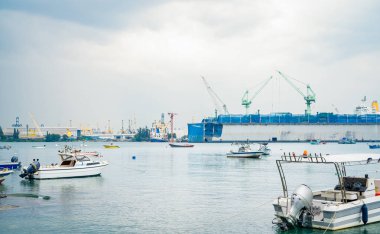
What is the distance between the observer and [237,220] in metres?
23.5

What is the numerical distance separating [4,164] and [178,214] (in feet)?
114

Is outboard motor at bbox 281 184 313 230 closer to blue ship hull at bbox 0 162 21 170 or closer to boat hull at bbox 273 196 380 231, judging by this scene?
boat hull at bbox 273 196 380 231

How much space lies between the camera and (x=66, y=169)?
1682 inches

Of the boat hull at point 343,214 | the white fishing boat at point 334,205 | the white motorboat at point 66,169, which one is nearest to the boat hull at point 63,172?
the white motorboat at point 66,169

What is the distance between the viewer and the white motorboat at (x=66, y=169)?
41750 mm

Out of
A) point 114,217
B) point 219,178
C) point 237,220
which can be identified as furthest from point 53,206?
point 219,178

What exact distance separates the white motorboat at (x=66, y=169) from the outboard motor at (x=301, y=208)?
2794cm

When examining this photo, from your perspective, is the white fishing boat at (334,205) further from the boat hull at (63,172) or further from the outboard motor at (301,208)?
the boat hull at (63,172)

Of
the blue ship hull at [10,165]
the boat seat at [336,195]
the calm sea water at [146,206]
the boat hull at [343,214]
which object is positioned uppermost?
the boat seat at [336,195]

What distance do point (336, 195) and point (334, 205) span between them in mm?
2125

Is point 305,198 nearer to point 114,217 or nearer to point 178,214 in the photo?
point 178,214

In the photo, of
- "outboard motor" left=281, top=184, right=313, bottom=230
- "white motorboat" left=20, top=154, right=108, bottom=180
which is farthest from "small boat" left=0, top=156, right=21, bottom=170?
"outboard motor" left=281, top=184, right=313, bottom=230

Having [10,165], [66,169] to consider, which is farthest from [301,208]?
[10,165]

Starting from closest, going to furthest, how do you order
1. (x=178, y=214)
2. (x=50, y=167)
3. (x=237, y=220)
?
1. (x=237, y=220)
2. (x=178, y=214)
3. (x=50, y=167)
